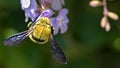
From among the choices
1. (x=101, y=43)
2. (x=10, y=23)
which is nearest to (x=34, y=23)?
(x=10, y=23)

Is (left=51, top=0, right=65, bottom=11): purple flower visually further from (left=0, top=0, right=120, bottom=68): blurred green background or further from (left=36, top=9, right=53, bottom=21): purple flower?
(left=0, top=0, right=120, bottom=68): blurred green background

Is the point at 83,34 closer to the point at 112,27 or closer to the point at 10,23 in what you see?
the point at 112,27

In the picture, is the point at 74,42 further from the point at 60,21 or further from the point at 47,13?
the point at 47,13

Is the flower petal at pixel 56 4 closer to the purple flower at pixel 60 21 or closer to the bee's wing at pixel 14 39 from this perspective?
the purple flower at pixel 60 21

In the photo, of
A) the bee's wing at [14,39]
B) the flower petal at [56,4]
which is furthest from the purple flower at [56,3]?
the bee's wing at [14,39]

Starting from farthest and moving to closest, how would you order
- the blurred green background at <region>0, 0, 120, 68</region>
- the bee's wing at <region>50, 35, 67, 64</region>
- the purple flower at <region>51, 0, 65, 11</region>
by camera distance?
the blurred green background at <region>0, 0, 120, 68</region>, the purple flower at <region>51, 0, 65, 11</region>, the bee's wing at <region>50, 35, 67, 64</region>

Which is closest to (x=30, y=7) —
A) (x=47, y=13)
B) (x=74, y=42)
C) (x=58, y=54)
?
(x=47, y=13)

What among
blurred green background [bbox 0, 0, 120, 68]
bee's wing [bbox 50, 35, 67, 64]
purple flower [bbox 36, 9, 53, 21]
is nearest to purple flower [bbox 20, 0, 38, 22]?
purple flower [bbox 36, 9, 53, 21]
